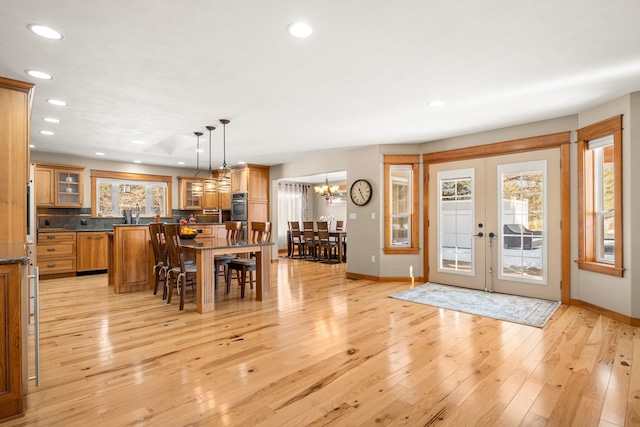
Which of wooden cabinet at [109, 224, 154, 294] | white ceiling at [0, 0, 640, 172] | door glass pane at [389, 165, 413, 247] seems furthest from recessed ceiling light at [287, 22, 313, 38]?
wooden cabinet at [109, 224, 154, 294]

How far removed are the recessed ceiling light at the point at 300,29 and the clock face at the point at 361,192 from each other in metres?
3.88

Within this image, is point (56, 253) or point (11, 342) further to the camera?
point (56, 253)

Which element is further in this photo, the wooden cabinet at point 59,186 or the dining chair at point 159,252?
the wooden cabinet at point 59,186

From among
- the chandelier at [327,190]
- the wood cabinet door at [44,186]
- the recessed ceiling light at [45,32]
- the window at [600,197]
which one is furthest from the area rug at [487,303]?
the wood cabinet door at [44,186]

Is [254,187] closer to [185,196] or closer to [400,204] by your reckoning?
[185,196]

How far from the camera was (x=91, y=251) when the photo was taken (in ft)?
22.0

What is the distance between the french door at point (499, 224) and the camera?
14.9 feet

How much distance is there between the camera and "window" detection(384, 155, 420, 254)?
5879 millimetres

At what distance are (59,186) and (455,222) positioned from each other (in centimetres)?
743

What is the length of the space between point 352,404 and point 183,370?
127 centimetres

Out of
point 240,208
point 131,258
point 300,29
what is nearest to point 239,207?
point 240,208

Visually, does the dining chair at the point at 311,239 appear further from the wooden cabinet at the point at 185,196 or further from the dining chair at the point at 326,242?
the wooden cabinet at the point at 185,196

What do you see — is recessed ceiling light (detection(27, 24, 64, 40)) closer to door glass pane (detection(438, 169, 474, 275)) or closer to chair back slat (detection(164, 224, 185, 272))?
chair back slat (detection(164, 224, 185, 272))

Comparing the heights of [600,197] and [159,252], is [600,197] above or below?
above
